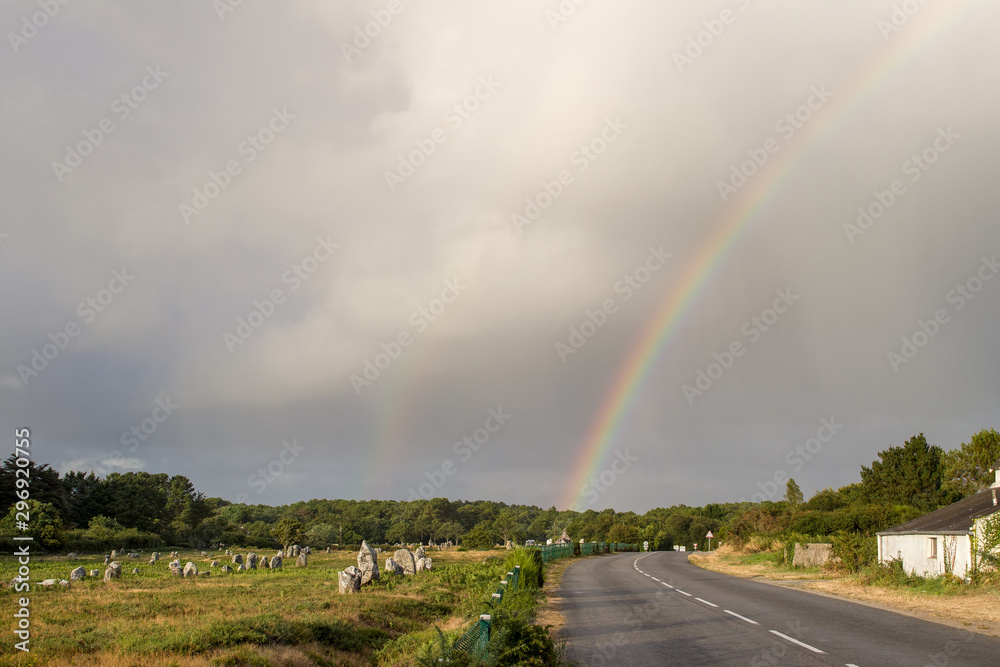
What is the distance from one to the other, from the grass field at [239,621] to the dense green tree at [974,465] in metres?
63.3

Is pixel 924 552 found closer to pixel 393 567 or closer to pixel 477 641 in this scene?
→ pixel 393 567

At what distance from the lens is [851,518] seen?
134 ft

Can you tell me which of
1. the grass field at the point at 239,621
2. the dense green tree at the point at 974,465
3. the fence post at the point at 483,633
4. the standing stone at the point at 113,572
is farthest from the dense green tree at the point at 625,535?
the fence post at the point at 483,633

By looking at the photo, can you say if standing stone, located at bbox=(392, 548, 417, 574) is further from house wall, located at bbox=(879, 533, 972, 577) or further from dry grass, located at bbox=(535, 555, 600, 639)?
house wall, located at bbox=(879, 533, 972, 577)

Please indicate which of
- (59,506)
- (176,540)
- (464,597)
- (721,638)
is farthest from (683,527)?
(721,638)

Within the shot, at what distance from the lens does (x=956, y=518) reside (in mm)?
27781

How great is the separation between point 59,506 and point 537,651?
8076 centimetres

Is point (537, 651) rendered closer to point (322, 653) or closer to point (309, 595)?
point (322, 653)

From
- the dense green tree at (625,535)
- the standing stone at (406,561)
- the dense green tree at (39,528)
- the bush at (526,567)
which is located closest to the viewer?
the bush at (526,567)

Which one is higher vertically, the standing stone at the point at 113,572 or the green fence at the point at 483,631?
the green fence at the point at 483,631

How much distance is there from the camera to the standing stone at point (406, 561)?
35122mm

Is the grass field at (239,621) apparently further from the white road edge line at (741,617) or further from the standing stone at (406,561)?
the white road edge line at (741,617)

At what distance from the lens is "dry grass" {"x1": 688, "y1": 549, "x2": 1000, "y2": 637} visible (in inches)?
665

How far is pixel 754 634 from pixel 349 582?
51.0ft
